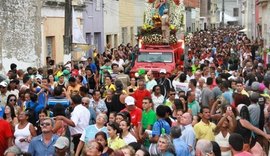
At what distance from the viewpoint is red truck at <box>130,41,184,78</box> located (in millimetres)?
23938

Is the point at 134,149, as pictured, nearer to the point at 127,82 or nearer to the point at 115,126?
the point at 115,126

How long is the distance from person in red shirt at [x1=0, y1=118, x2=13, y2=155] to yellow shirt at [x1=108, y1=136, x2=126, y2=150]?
180 centimetres

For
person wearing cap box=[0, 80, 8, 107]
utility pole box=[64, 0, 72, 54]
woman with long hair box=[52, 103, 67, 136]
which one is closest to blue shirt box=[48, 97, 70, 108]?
woman with long hair box=[52, 103, 67, 136]

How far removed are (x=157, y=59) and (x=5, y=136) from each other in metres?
14.6

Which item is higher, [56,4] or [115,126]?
[56,4]

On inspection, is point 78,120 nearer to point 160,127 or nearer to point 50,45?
point 160,127

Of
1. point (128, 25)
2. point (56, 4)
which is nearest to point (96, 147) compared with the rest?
point (56, 4)

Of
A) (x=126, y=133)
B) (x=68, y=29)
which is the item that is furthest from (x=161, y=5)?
(x=126, y=133)

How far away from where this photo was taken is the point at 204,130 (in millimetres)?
10922

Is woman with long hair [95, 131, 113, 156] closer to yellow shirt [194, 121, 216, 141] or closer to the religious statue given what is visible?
yellow shirt [194, 121, 216, 141]

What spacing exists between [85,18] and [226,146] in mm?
27585

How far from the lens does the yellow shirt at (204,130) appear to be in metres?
10.9

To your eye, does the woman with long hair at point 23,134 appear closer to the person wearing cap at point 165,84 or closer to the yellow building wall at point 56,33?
the person wearing cap at point 165,84

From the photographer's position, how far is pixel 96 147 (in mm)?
8414
